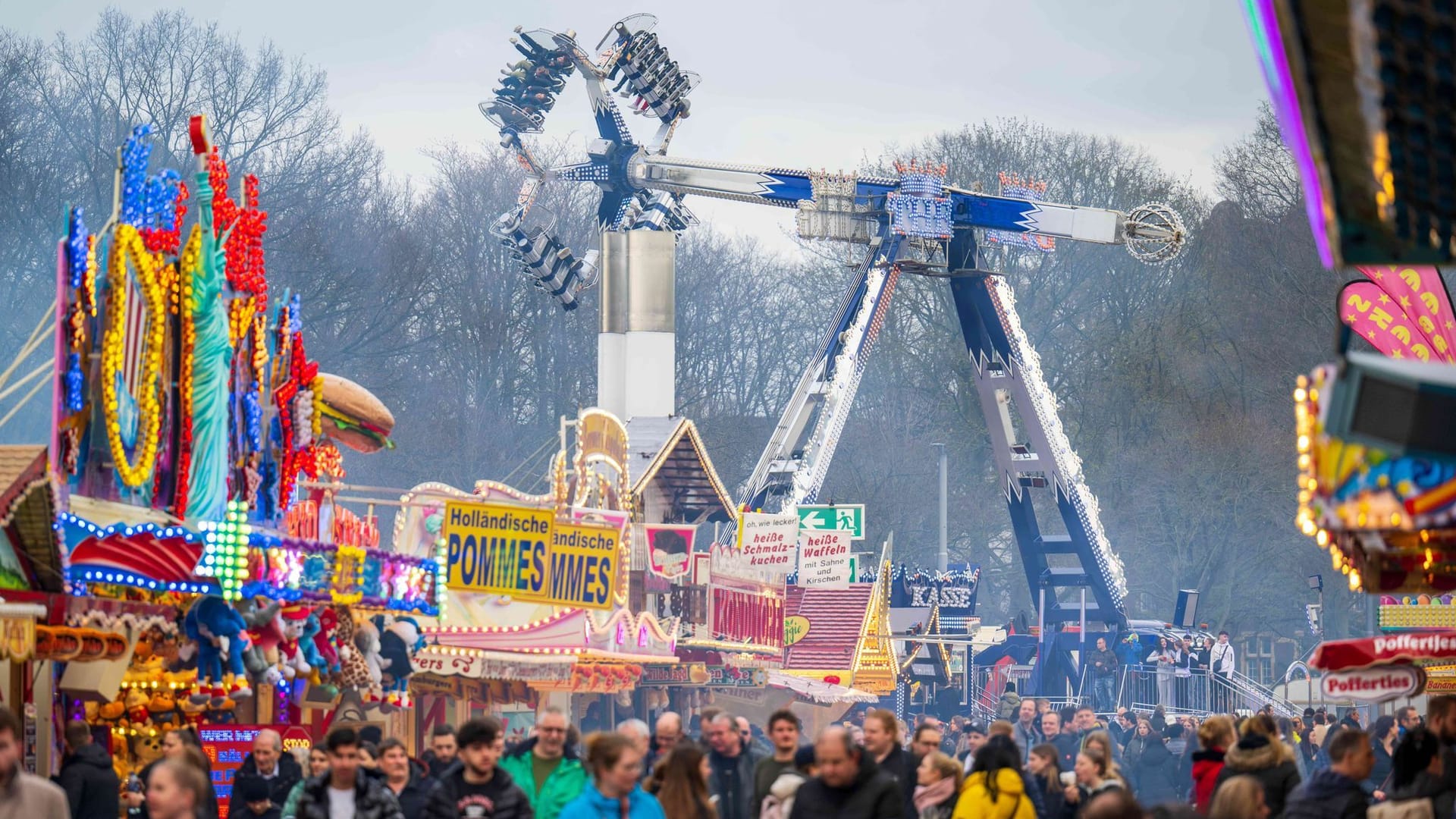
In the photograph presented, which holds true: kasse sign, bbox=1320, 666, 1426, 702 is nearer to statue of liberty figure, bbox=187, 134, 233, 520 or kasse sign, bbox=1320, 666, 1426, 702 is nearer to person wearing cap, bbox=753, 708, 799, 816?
person wearing cap, bbox=753, 708, 799, 816

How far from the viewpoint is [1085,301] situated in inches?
2371

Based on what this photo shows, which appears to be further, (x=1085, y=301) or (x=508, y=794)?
(x=1085, y=301)

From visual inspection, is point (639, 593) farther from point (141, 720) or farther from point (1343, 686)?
point (1343, 686)

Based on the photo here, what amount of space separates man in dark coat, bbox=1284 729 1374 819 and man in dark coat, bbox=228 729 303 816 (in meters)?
5.55

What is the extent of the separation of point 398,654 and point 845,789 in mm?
12702

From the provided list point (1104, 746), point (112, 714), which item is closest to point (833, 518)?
point (112, 714)

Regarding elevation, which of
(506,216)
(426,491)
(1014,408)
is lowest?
(426,491)

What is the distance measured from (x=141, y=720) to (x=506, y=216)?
29.3 metres

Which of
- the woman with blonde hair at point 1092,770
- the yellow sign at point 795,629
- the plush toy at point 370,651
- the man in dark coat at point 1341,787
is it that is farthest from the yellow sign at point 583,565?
the man in dark coat at point 1341,787

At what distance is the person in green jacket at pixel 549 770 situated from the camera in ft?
34.2

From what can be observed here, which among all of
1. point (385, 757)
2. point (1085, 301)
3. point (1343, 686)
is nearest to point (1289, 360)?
point (1085, 301)

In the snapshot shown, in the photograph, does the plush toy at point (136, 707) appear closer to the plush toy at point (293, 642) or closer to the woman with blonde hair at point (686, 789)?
the plush toy at point (293, 642)

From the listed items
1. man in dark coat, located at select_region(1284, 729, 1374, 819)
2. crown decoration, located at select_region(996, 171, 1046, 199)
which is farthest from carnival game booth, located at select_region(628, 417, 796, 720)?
man in dark coat, located at select_region(1284, 729, 1374, 819)

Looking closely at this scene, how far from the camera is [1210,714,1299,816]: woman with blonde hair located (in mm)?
11438
